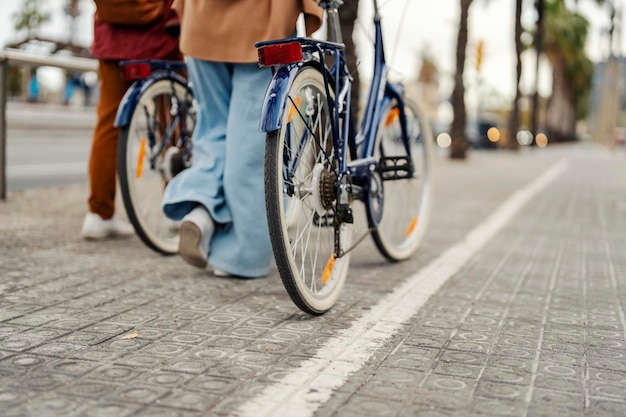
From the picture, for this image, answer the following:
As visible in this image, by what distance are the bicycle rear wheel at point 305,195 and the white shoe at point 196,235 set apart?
0.42m

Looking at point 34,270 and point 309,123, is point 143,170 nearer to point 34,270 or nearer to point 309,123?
point 34,270

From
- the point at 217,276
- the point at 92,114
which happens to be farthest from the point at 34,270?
the point at 92,114

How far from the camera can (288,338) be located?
3.39 m

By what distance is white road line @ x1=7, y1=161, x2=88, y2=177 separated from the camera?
1050 cm

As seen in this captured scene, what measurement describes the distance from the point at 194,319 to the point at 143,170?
1.75 m

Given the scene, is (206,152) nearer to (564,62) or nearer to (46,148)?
(46,148)

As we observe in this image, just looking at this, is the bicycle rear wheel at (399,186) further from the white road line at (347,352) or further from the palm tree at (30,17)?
the palm tree at (30,17)

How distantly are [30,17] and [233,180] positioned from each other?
38680 millimetres

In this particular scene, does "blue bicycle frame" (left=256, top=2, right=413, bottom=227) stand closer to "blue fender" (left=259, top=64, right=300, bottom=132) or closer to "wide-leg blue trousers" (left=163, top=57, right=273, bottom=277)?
"blue fender" (left=259, top=64, right=300, bottom=132)

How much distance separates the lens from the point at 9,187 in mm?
8906

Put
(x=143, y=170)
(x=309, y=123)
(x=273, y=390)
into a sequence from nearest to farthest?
1. (x=273, y=390)
2. (x=309, y=123)
3. (x=143, y=170)

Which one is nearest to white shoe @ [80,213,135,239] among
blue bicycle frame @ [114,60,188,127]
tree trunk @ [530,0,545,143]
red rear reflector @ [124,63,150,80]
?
blue bicycle frame @ [114,60,188,127]

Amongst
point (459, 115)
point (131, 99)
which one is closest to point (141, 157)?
point (131, 99)

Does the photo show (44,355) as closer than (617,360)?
Yes
